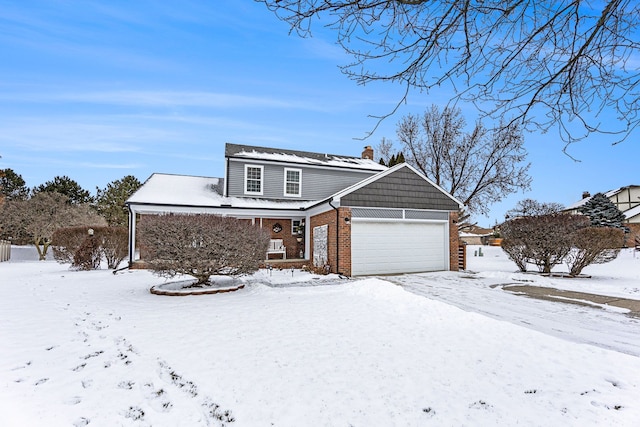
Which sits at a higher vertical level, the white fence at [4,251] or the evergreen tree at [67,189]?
the evergreen tree at [67,189]

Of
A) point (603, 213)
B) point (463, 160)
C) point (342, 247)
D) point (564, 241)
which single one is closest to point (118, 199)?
point (342, 247)

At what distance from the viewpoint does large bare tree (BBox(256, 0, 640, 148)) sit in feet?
9.28

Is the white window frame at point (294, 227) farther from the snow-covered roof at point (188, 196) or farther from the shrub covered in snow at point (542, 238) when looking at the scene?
the shrub covered in snow at point (542, 238)

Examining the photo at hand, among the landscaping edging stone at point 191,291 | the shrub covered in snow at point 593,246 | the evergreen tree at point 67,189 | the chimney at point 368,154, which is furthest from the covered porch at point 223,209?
the evergreen tree at point 67,189

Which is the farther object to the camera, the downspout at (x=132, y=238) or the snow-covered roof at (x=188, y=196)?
the snow-covered roof at (x=188, y=196)

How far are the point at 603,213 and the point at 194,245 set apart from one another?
36.6 m

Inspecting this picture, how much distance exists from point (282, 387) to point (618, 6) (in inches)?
182

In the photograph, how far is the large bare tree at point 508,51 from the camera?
2.83 meters

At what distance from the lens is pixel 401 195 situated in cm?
1347

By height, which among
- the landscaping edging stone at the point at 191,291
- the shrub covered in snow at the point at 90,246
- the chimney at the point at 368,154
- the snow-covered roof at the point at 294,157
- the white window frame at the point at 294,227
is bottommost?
the landscaping edging stone at the point at 191,291

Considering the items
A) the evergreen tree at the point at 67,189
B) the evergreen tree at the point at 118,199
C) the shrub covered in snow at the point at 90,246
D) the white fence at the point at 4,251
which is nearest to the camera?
the shrub covered in snow at the point at 90,246

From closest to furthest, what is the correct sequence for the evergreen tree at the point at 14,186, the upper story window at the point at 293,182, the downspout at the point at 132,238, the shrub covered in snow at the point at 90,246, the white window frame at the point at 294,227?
the downspout at the point at 132,238
the shrub covered in snow at the point at 90,246
the white window frame at the point at 294,227
the upper story window at the point at 293,182
the evergreen tree at the point at 14,186

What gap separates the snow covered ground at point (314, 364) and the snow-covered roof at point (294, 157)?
1021cm

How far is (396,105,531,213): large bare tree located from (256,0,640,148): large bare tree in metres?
19.5
